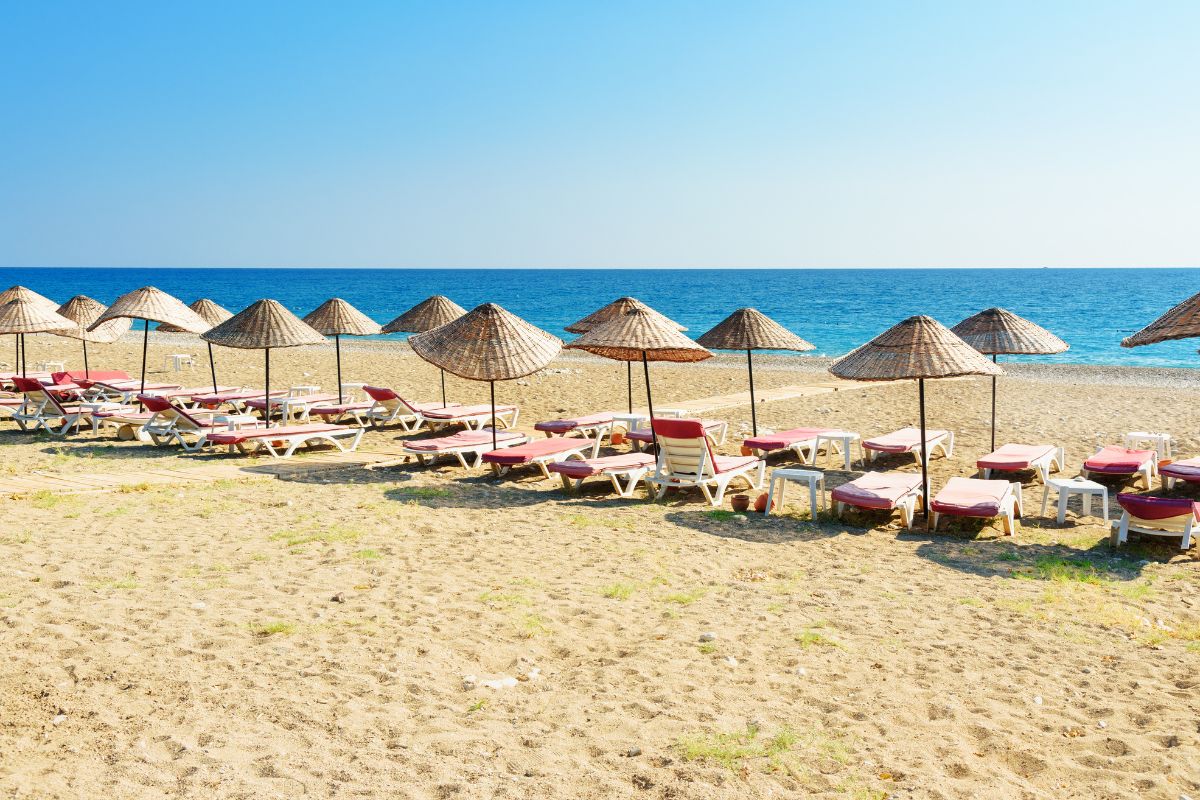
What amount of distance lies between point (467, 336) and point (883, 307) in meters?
63.9

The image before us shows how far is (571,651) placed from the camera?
5238mm

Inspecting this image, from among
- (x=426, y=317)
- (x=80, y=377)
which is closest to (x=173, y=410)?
(x=426, y=317)

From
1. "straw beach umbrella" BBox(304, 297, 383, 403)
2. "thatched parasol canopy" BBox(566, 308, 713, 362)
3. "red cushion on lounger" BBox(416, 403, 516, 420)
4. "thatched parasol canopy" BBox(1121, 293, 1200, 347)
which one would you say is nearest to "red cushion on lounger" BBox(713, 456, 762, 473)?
"thatched parasol canopy" BBox(566, 308, 713, 362)

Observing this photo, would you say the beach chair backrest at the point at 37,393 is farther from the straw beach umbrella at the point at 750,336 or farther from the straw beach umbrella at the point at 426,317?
the straw beach umbrella at the point at 750,336

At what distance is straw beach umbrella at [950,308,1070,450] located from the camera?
1117 cm

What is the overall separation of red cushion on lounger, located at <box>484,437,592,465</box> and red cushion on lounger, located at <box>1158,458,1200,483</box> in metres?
6.12

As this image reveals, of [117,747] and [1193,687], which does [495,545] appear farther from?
[1193,687]

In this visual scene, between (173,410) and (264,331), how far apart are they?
158cm

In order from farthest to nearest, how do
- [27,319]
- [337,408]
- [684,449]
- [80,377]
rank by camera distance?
[80,377], [27,319], [337,408], [684,449]

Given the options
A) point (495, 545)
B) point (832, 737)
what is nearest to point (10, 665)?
point (495, 545)

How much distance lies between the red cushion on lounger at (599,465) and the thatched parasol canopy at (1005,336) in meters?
4.25

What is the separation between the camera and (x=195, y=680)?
4625mm

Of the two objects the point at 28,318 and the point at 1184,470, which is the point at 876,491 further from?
the point at 28,318

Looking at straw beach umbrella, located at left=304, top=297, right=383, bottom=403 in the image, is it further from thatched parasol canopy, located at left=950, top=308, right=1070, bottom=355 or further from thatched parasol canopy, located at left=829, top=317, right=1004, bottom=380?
thatched parasol canopy, located at left=950, top=308, right=1070, bottom=355
